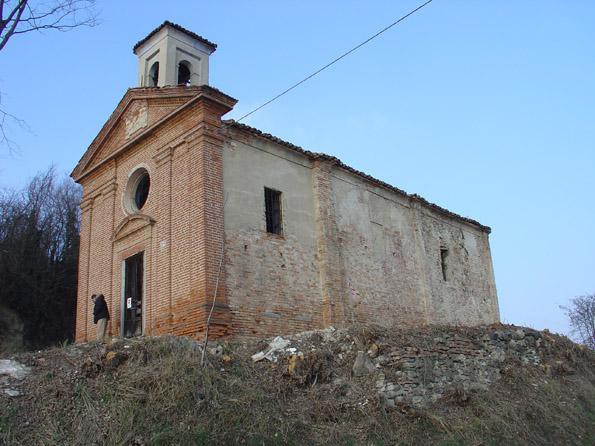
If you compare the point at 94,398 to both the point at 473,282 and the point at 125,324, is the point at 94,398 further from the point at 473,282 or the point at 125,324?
the point at 473,282

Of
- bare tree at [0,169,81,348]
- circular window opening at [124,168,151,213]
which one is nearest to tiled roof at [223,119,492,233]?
circular window opening at [124,168,151,213]

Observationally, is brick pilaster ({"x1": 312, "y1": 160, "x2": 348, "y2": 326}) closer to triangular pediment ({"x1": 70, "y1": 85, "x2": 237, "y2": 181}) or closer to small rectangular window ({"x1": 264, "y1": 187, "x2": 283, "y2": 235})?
small rectangular window ({"x1": 264, "y1": 187, "x2": 283, "y2": 235})

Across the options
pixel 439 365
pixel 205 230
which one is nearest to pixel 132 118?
pixel 205 230

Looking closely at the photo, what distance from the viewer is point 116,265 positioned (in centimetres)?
1570

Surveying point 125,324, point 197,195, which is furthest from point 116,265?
point 197,195

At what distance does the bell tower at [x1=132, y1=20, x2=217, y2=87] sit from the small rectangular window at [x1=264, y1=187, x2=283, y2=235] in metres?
4.47

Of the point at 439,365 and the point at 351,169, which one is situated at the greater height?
the point at 351,169

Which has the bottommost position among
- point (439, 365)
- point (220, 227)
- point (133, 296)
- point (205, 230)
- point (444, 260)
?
point (439, 365)

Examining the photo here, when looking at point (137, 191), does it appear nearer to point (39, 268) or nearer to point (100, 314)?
point (100, 314)

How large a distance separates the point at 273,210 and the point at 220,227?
6.92ft

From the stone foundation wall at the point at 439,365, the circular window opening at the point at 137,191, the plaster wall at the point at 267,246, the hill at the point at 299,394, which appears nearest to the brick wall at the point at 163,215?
the circular window opening at the point at 137,191

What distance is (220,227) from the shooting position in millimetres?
13336

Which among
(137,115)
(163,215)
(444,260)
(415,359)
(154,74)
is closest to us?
(415,359)

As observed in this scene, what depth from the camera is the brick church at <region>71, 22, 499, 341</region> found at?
13352 millimetres
